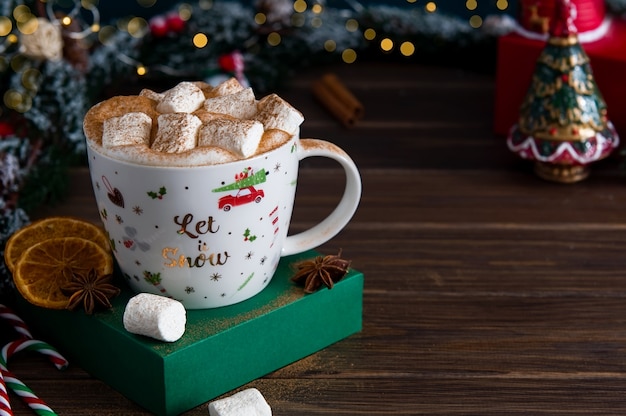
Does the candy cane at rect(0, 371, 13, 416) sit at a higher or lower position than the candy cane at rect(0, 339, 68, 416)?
higher

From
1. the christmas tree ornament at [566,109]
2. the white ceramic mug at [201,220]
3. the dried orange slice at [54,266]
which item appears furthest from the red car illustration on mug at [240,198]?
the christmas tree ornament at [566,109]

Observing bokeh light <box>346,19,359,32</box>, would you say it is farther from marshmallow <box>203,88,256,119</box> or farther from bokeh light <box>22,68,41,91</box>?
marshmallow <box>203,88,256,119</box>

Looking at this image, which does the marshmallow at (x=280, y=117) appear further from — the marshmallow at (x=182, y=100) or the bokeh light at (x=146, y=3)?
the bokeh light at (x=146, y=3)

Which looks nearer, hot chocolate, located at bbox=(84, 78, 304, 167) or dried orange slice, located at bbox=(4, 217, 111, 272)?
hot chocolate, located at bbox=(84, 78, 304, 167)

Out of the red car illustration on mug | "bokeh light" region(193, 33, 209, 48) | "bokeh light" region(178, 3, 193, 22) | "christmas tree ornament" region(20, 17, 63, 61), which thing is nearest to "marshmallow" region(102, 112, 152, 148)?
the red car illustration on mug

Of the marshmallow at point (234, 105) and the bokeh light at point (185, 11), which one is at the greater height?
the marshmallow at point (234, 105)
